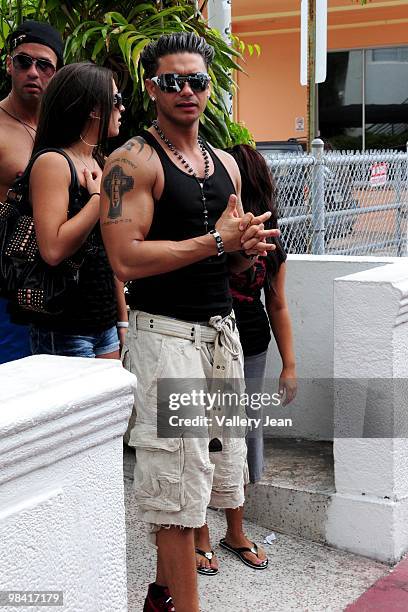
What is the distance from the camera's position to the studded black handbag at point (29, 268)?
335 cm

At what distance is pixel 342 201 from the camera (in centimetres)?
700

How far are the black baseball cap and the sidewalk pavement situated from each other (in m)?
2.09

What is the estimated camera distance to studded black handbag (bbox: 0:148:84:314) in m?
3.35

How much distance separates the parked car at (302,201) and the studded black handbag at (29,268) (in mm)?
2493

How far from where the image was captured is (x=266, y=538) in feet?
14.8

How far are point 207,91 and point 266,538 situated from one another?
2.14 meters

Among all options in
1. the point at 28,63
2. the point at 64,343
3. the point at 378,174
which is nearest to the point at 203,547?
the point at 64,343

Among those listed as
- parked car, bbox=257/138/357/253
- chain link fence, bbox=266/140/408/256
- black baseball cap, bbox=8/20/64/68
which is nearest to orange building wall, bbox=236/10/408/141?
chain link fence, bbox=266/140/408/256

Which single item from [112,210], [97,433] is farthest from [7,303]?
[97,433]

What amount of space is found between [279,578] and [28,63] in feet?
7.64

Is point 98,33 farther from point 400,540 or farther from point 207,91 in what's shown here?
point 400,540

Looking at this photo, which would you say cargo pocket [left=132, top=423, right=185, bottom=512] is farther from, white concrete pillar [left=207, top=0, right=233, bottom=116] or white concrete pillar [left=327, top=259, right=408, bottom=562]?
white concrete pillar [left=207, top=0, right=233, bottom=116]

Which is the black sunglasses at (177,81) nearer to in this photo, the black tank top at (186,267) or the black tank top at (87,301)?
the black tank top at (186,267)

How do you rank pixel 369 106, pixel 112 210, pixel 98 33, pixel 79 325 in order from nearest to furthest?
pixel 112 210 < pixel 79 325 < pixel 98 33 < pixel 369 106
